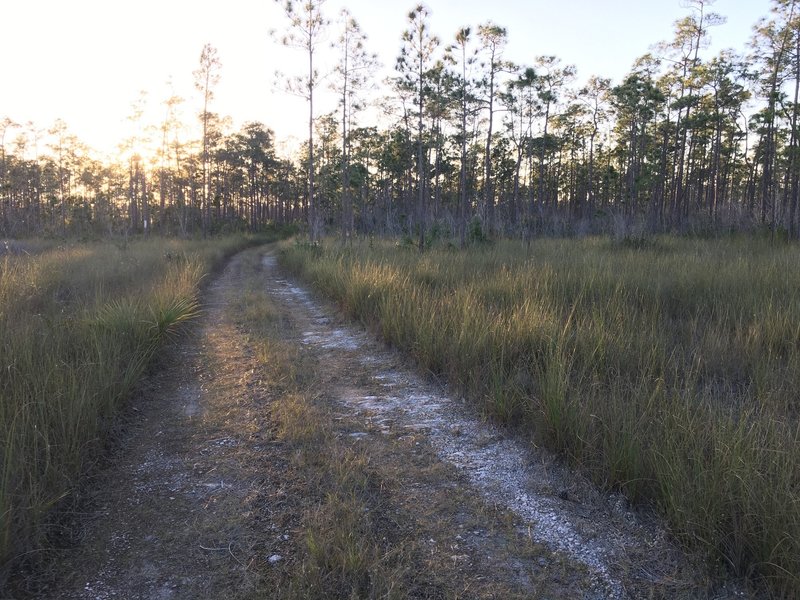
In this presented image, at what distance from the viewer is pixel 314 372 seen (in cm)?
504

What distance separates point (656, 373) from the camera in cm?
396

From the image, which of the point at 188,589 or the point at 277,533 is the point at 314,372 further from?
the point at 188,589

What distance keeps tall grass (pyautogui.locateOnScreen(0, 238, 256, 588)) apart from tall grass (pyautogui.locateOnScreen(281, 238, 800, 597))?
2797 millimetres

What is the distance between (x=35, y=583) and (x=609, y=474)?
111 inches

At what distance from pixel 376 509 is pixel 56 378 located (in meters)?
2.57

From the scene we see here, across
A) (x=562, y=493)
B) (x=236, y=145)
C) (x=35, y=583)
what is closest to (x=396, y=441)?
(x=562, y=493)

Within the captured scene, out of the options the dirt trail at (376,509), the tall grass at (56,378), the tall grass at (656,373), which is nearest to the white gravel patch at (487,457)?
the dirt trail at (376,509)

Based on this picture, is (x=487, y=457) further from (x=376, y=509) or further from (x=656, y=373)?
(x=656, y=373)

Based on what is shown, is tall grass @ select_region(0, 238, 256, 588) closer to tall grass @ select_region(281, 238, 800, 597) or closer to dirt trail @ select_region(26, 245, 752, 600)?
dirt trail @ select_region(26, 245, 752, 600)

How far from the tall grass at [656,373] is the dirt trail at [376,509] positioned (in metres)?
0.21

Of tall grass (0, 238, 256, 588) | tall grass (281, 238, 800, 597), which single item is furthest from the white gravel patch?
tall grass (0, 238, 256, 588)

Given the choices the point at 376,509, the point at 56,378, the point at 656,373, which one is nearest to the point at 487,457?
the point at 376,509

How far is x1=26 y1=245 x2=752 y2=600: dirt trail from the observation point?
2.06 metres

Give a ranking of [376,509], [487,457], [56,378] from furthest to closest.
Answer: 1. [56,378]
2. [487,457]
3. [376,509]
